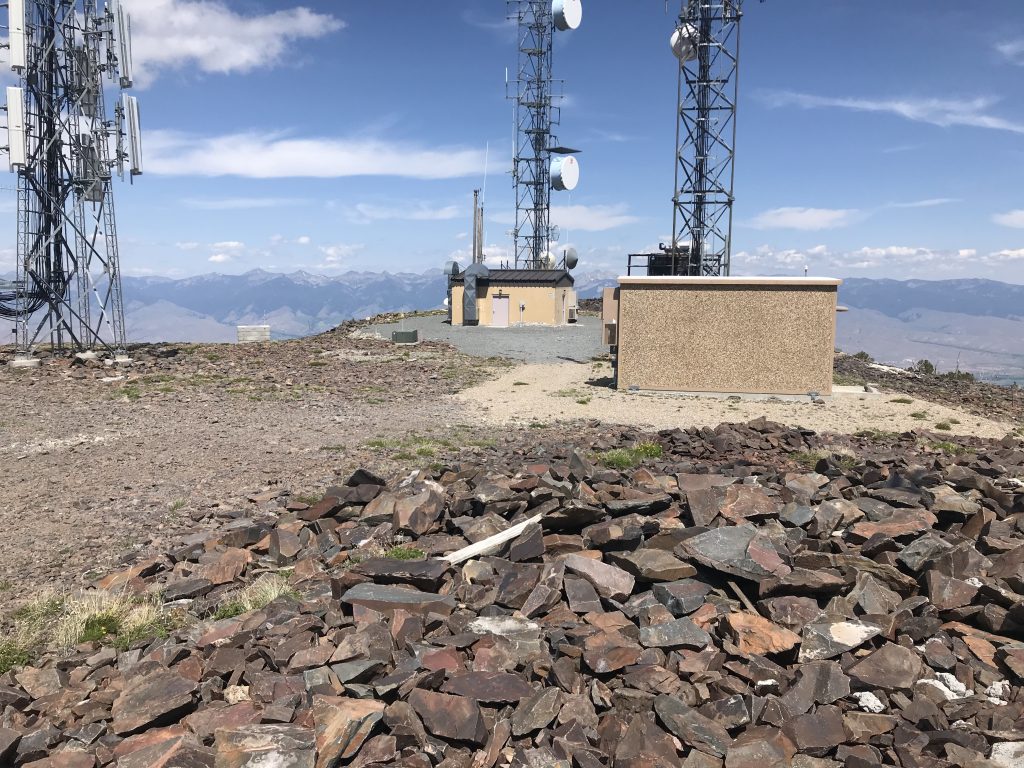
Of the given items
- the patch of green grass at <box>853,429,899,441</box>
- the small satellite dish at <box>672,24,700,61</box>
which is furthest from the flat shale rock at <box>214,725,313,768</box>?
the small satellite dish at <box>672,24,700,61</box>

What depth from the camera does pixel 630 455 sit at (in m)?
11.4

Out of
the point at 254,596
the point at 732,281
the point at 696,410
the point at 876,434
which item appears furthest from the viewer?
the point at 732,281

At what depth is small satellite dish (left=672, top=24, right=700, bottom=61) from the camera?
33656 millimetres

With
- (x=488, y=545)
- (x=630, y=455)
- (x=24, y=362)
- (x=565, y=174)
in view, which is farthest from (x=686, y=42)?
(x=488, y=545)

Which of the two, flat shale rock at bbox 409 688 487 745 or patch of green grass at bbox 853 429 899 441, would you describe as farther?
patch of green grass at bbox 853 429 899 441

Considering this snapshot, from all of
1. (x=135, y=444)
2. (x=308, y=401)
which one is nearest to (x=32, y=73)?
(x=308, y=401)

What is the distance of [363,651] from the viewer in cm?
500

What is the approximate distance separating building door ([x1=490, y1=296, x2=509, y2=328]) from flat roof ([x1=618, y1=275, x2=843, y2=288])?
22244 millimetres

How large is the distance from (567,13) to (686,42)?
43.5ft

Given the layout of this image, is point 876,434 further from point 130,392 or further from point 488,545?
point 130,392

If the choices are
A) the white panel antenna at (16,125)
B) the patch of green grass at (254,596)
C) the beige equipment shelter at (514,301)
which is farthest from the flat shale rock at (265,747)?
the beige equipment shelter at (514,301)

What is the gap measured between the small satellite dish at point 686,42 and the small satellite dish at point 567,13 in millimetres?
12493

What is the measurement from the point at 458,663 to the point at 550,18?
50.8 m

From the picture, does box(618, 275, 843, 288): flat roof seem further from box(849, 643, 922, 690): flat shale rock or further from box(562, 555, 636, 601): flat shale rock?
box(849, 643, 922, 690): flat shale rock
